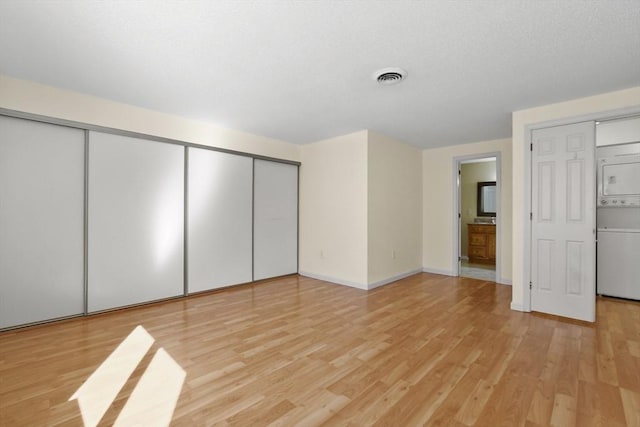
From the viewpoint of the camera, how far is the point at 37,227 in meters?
3.04

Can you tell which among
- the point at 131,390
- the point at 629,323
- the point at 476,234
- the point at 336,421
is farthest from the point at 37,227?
the point at 476,234

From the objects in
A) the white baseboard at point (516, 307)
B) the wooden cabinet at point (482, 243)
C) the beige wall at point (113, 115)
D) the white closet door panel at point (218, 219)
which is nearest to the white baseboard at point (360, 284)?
the white closet door panel at point (218, 219)

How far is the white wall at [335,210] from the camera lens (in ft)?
15.4

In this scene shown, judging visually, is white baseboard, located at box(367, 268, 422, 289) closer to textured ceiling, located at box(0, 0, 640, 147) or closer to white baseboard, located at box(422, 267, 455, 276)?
white baseboard, located at box(422, 267, 455, 276)

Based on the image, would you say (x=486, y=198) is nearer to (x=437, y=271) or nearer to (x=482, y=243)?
(x=482, y=243)

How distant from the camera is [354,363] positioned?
2311 mm

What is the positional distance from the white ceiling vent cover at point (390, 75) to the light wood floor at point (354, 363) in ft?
8.29

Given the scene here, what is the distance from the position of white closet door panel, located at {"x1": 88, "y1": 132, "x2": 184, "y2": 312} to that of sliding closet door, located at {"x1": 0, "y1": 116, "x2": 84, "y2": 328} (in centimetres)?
15

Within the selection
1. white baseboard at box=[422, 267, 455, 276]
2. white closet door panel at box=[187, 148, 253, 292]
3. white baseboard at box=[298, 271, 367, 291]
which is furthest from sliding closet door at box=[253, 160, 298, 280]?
white baseboard at box=[422, 267, 455, 276]

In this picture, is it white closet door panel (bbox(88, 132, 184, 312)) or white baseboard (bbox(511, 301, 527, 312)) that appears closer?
white closet door panel (bbox(88, 132, 184, 312))

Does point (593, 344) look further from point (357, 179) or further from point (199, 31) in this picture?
point (199, 31)

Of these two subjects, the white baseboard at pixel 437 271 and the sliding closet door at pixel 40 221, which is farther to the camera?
the white baseboard at pixel 437 271

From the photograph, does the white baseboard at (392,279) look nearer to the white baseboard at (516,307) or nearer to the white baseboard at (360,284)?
the white baseboard at (360,284)

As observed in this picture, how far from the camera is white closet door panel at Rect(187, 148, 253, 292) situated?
423cm
